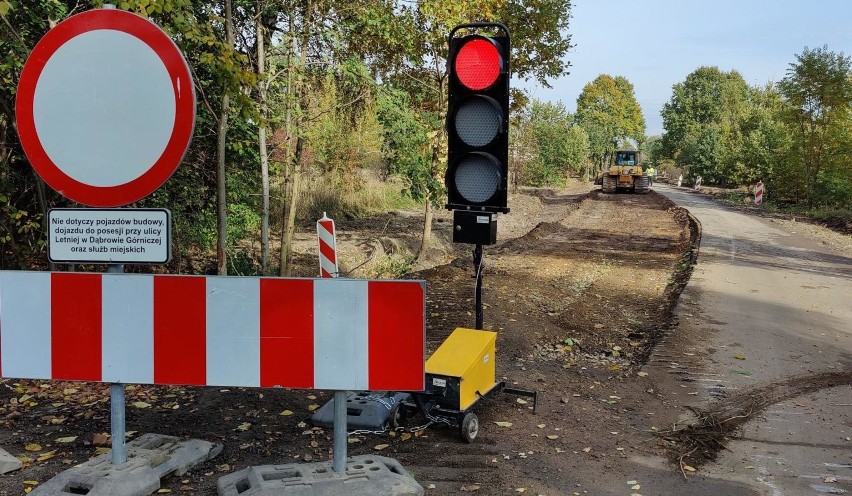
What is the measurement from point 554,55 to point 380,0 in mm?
8260

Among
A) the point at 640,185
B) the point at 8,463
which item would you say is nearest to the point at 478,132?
the point at 8,463

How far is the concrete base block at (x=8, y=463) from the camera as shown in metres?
3.64

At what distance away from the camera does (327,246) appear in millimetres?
6531

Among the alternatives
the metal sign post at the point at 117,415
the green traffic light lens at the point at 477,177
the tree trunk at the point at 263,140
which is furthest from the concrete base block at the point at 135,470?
the tree trunk at the point at 263,140

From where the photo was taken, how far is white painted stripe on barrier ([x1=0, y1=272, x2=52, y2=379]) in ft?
10.8

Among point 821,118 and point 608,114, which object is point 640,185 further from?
point 608,114

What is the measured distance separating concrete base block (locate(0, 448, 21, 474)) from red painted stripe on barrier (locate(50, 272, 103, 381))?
77 cm

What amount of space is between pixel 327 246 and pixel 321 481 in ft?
11.4

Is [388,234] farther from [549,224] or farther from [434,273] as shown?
[549,224]

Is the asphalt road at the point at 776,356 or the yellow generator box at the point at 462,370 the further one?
the yellow generator box at the point at 462,370

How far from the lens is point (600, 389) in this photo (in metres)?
5.98

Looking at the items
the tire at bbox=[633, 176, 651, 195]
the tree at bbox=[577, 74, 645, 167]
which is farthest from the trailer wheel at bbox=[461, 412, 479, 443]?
the tree at bbox=[577, 74, 645, 167]

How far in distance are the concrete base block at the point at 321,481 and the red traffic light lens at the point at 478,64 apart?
294cm

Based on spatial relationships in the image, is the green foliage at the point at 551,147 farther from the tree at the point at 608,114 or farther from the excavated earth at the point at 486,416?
the excavated earth at the point at 486,416
